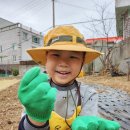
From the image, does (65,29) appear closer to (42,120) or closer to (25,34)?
(42,120)

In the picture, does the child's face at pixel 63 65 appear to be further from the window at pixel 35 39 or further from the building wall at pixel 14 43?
the window at pixel 35 39

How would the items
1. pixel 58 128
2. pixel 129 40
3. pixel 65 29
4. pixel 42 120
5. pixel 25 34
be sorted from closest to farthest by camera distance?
1. pixel 42 120
2. pixel 58 128
3. pixel 65 29
4. pixel 129 40
5. pixel 25 34

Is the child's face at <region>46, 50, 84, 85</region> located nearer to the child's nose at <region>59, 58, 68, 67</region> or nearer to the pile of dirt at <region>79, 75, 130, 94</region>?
the child's nose at <region>59, 58, 68, 67</region>

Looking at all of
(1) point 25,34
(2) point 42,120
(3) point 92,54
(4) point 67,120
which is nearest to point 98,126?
(2) point 42,120

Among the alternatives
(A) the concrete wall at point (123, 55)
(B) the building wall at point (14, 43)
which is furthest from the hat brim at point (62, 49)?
(B) the building wall at point (14, 43)

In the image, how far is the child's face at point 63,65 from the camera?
6.69 ft

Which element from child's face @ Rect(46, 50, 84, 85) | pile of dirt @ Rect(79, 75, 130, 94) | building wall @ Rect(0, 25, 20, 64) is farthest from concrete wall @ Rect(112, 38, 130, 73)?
building wall @ Rect(0, 25, 20, 64)

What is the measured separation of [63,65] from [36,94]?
1.90ft

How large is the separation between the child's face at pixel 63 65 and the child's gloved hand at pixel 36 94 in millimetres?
478

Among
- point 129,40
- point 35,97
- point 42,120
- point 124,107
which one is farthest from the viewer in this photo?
point 129,40

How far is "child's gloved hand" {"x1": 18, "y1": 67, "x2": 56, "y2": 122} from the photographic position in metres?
1.48

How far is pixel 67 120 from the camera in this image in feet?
6.69

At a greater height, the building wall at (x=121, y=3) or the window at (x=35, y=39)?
the building wall at (x=121, y=3)

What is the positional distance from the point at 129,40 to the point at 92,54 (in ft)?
39.3
